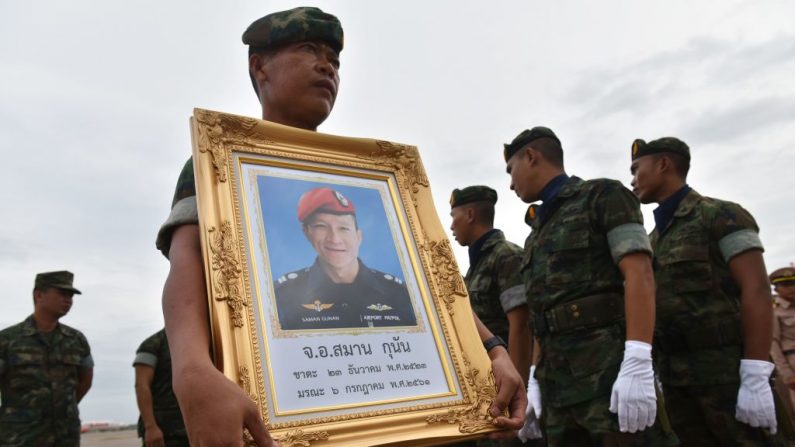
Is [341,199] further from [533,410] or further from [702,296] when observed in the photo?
[702,296]

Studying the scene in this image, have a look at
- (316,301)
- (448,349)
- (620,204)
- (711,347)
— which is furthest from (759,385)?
(316,301)

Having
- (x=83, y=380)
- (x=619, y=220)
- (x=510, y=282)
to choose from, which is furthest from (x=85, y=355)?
(x=619, y=220)

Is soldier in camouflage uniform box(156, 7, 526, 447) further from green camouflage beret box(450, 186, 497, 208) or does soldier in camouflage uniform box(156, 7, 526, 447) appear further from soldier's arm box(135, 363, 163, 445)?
soldier's arm box(135, 363, 163, 445)

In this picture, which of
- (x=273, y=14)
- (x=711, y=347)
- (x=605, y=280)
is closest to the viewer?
(x=273, y=14)

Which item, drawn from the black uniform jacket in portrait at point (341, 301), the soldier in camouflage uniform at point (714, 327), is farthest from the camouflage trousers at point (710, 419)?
the black uniform jacket in portrait at point (341, 301)

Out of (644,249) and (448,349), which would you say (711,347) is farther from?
(448,349)

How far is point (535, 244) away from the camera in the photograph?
3264 millimetres

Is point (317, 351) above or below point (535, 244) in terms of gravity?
below

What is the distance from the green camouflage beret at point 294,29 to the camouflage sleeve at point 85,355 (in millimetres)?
6076

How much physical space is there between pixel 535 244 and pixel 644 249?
66 centimetres

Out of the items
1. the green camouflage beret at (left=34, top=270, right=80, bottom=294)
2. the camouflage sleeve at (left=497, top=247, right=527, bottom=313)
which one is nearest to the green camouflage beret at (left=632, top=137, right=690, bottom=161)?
the camouflage sleeve at (left=497, top=247, right=527, bottom=313)

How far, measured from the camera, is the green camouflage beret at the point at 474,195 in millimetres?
5387

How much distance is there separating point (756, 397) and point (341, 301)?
9.46 ft

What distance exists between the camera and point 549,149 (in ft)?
11.8
